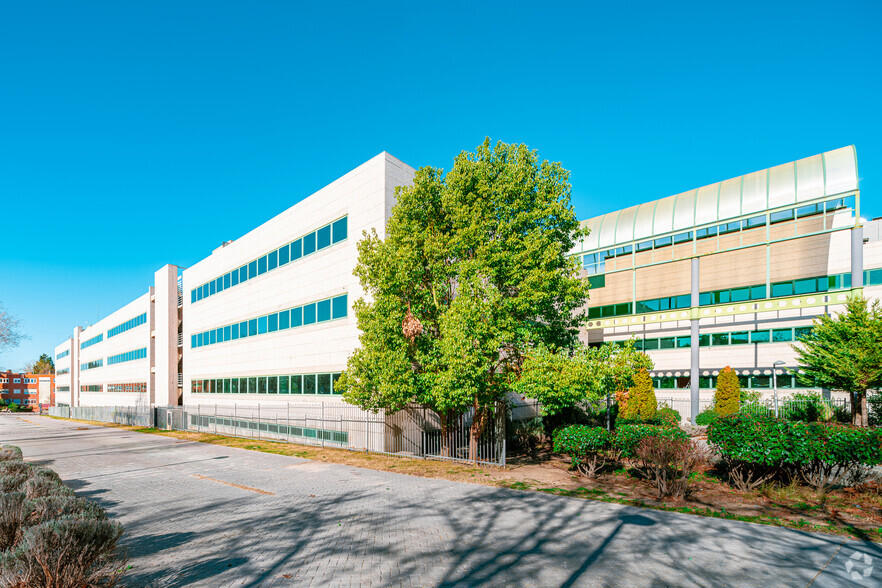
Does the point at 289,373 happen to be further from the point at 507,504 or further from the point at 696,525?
the point at 696,525

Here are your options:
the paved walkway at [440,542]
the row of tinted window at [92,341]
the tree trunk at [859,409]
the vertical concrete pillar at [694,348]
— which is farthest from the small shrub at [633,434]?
the row of tinted window at [92,341]

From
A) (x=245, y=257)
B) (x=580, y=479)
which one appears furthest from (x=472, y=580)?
(x=245, y=257)

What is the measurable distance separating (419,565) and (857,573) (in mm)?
5799

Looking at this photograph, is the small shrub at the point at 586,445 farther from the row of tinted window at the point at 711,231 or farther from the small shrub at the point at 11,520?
the row of tinted window at the point at 711,231

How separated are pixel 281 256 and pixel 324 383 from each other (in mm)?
8344

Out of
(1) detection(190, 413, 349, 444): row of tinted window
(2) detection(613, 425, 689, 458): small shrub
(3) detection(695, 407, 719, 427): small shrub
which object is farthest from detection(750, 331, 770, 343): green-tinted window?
(1) detection(190, 413, 349, 444): row of tinted window

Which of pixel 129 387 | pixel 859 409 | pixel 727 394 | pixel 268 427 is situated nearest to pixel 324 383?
pixel 268 427

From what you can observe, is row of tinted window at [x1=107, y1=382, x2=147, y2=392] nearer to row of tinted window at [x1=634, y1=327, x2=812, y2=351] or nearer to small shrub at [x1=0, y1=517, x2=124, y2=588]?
row of tinted window at [x1=634, y1=327, x2=812, y2=351]

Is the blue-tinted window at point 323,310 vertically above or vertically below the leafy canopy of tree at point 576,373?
above

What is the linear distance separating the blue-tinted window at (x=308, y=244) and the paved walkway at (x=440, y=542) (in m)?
13.4

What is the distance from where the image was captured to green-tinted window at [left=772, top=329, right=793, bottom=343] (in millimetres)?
27016

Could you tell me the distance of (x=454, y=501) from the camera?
33.2 ft

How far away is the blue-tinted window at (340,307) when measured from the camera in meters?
20.7

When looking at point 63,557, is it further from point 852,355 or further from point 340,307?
point 852,355
